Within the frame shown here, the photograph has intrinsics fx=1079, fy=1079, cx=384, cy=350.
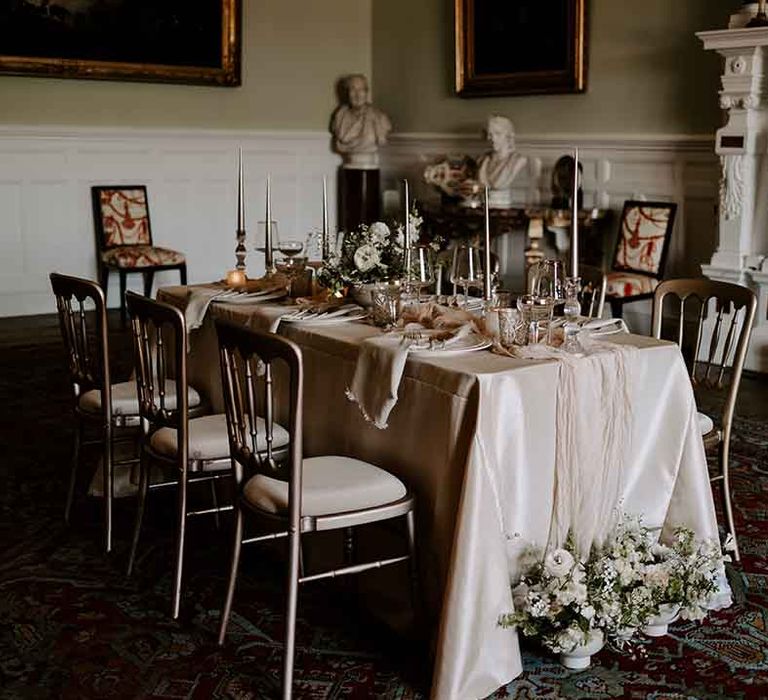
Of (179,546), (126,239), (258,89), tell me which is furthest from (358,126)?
(179,546)

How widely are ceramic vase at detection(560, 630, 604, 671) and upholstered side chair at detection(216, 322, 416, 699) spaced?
18.0 inches

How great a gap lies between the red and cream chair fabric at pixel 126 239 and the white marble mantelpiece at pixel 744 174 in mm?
3894

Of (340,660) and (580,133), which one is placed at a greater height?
(580,133)

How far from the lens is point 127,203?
8.39 metres

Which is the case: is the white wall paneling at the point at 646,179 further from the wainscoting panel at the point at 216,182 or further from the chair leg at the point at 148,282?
the chair leg at the point at 148,282

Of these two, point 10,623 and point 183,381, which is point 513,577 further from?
point 10,623

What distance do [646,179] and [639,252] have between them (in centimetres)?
69

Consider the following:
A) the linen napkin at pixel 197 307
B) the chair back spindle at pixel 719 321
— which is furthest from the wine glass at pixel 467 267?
Answer: the linen napkin at pixel 197 307

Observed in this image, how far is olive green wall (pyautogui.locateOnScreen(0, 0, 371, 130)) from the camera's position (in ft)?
27.1

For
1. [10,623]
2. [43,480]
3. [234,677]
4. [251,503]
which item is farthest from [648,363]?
[43,480]

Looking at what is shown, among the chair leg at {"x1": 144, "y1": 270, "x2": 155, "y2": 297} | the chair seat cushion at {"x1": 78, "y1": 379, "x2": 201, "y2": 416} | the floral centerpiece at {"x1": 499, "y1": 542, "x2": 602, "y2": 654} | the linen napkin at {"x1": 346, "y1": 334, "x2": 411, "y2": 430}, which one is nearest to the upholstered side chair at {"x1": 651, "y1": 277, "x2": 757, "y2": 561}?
the floral centerpiece at {"x1": 499, "y1": 542, "x2": 602, "y2": 654}

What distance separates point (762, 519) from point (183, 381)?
2.26 m

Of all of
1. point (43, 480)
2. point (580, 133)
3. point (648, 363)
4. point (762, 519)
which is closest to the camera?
point (648, 363)

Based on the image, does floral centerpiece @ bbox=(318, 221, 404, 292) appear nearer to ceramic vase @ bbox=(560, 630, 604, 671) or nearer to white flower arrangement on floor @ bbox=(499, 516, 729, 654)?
white flower arrangement on floor @ bbox=(499, 516, 729, 654)
